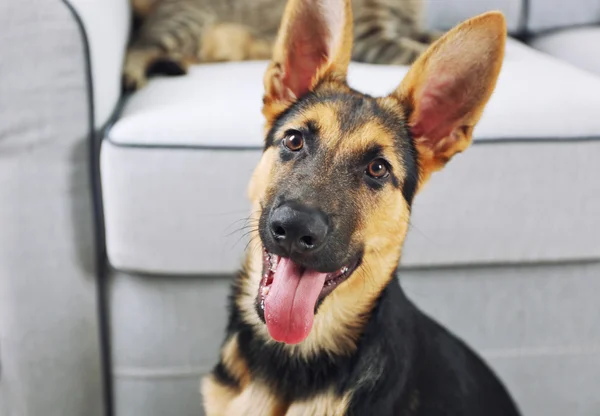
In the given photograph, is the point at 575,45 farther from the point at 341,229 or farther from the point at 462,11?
the point at 341,229

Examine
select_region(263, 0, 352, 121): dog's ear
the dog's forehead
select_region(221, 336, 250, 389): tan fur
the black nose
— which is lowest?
select_region(221, 336, 250, 389): tan fur

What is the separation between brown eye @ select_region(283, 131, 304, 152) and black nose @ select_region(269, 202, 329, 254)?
0.17 metres

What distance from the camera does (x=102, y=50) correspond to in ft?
4.00

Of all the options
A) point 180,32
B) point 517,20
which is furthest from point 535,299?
point 180,32

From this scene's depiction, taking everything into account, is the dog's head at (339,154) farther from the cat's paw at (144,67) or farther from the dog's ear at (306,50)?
the cat's paw at (144,67)

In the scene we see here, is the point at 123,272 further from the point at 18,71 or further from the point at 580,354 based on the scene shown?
the point at 580,354

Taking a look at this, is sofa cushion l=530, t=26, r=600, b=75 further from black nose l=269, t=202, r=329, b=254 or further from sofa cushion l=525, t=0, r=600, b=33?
black nose l=269, t=202, r=329, b=254

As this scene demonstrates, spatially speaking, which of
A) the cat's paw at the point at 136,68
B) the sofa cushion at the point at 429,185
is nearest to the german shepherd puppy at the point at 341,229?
the sofa cushion at the point at 429,185

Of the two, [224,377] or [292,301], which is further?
[224,377]

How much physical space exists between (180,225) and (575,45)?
1.36m

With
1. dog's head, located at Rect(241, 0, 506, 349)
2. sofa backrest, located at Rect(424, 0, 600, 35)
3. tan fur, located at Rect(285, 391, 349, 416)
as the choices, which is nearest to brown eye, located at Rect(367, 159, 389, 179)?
dog's head, located at Rect(241, 0, 506, 349)

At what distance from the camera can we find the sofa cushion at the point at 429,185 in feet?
3.87

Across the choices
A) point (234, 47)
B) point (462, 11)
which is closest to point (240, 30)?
point (234, 47)

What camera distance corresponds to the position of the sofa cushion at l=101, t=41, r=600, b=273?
3.87 feet
